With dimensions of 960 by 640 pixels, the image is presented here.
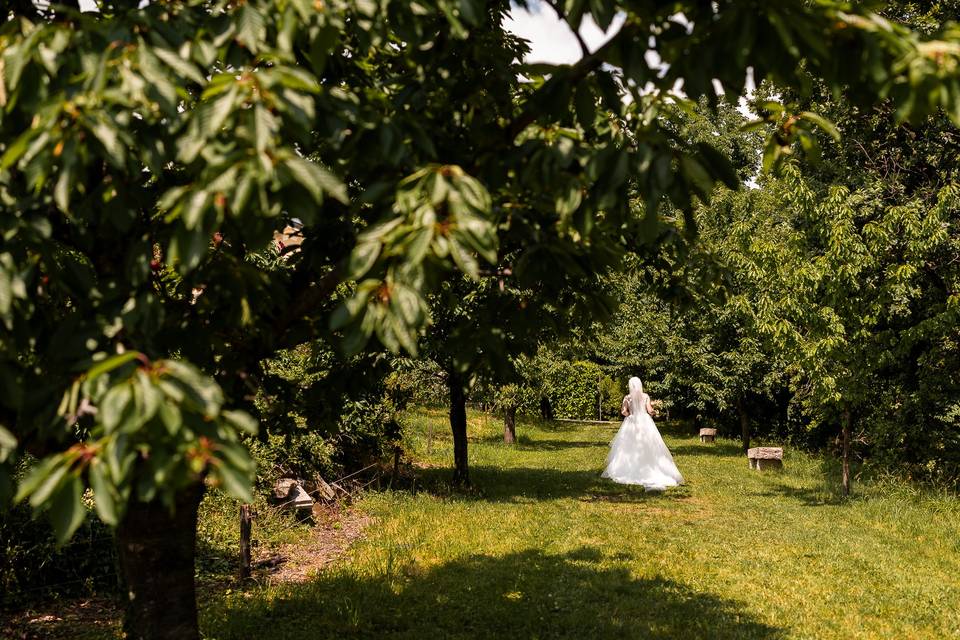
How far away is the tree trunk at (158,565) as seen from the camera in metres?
3.96

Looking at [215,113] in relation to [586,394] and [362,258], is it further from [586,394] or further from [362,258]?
[586,394]

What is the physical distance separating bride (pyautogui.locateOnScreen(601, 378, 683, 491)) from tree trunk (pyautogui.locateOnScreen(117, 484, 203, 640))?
12.6m

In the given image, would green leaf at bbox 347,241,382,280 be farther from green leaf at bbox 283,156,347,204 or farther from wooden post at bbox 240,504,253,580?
wooden post at bbox 240,504,253,580

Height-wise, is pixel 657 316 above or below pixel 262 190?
above

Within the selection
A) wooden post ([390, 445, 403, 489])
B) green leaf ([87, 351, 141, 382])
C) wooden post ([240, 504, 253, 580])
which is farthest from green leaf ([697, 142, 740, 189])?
wooden post ([390, 445, 403, 489])

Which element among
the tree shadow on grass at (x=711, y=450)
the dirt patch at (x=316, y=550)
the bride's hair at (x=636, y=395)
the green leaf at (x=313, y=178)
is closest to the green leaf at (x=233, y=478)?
the green leaf at (x=313, y=178)

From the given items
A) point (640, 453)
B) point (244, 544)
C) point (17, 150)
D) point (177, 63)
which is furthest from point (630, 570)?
point (640, 453)

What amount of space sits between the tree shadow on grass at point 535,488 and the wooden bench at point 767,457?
4.33m

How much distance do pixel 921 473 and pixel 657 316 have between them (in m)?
13.7

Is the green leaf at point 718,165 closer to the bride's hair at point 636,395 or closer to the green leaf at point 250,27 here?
the green leaf at point 250,27

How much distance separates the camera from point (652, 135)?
2824 mm

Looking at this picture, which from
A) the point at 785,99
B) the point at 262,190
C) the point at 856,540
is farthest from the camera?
the point at 785,99

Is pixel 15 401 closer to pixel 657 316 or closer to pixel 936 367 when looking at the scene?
pixel 936 367

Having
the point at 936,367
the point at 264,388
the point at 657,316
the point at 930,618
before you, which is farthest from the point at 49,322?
the point at 657,316
